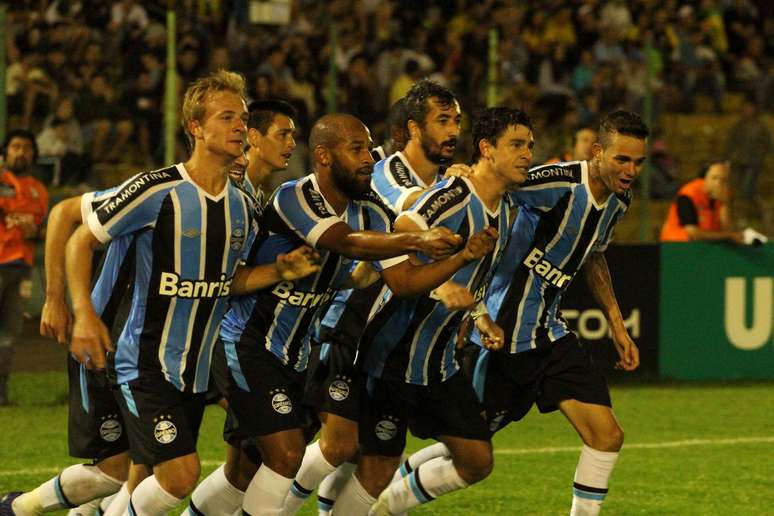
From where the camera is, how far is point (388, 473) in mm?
6906

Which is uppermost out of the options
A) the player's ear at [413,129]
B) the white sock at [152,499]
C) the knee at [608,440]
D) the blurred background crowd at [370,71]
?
the blurred background crowd at [370,71]

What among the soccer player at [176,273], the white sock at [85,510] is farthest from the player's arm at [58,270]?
the white sock at [85,510]

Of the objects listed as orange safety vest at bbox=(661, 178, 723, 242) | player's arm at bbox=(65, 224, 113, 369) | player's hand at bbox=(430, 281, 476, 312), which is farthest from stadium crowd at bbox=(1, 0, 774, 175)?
player's hand at bbox=(430, 281, 476, 312)

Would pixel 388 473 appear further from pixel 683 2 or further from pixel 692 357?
pixel 683 2

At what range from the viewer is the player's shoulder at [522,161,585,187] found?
705 cm

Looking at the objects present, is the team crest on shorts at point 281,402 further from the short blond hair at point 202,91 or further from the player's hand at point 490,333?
the short blond hair at point 202,91

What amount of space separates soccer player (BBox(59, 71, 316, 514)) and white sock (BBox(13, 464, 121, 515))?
64 cm

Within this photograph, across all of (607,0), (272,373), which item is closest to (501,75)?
(607,0)

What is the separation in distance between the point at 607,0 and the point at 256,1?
722cm

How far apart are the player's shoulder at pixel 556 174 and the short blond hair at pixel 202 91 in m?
1.69

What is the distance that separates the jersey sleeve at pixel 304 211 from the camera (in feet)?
20.2

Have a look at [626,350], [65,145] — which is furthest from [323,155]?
[65,145]

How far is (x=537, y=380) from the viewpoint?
7098mm

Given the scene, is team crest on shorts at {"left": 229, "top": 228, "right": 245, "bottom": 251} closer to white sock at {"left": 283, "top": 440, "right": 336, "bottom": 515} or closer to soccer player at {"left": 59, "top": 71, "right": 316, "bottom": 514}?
soccer player at {"left": 59, "top": 71, "right": 316, "bottom": 514}
